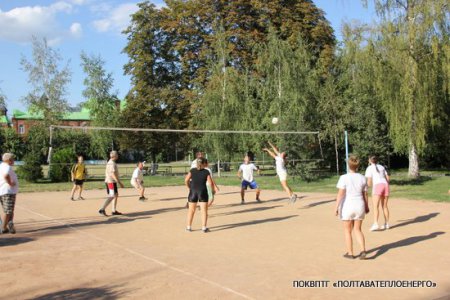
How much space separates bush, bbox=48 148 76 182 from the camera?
30359mm

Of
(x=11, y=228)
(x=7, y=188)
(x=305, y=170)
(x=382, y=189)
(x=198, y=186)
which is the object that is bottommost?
(x=11, y=228)

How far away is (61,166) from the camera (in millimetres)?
30375

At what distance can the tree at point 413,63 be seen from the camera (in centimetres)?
2342

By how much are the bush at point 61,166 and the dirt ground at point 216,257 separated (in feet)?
57.6

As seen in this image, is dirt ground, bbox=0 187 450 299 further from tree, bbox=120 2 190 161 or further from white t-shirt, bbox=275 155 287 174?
tree, bbox=120 2 190 161

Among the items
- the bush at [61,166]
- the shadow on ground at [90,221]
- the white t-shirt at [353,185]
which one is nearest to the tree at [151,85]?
the bush at [61,166]

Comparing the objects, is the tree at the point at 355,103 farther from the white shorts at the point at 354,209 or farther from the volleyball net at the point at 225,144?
the white shorts at the point at 354,209

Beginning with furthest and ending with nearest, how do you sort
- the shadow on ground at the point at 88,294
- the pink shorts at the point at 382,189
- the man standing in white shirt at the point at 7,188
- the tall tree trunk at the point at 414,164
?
the tall tree trunk at the point at 414,164 → the pink shorts at the point at 382,189 → the man standing in white shirt at the point at 7,188 → the shadow on ground at the point at 88,294

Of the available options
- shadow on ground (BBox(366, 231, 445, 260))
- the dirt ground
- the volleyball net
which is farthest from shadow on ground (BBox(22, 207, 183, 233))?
shadow on ground (BBox(366, 231, 445, 260))

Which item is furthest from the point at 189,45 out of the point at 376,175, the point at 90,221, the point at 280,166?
the point at 376,175

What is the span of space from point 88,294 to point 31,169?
26.6 m

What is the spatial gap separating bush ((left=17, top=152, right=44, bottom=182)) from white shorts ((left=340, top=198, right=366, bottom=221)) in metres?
27.1

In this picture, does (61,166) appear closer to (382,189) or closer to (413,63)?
(413,63)

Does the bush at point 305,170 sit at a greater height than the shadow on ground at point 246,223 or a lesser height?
greater
